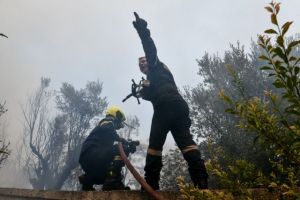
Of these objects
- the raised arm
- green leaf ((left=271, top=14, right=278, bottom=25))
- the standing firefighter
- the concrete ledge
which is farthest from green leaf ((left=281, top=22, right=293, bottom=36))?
the raised arm

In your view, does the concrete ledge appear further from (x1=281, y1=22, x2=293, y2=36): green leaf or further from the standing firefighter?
(x1=281, y1=22, x2=293, y2=36): green leaf

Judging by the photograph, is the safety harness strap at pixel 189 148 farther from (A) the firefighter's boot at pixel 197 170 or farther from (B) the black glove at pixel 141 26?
(B) the black glove at pixel 141 26

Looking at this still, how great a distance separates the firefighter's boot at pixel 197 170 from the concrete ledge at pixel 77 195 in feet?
1.51

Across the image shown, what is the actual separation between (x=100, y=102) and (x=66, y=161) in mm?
7070

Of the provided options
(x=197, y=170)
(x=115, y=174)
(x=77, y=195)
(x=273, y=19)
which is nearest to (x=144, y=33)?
(x=197, y=170)

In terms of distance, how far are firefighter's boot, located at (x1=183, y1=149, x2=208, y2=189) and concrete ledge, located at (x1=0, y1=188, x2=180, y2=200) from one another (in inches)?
18.1

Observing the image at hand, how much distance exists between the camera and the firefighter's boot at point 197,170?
300 cm

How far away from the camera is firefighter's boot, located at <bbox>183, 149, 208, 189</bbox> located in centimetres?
300

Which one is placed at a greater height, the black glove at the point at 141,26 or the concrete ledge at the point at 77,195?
the black glove at the point at 141,26

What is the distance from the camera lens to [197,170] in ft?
9.95

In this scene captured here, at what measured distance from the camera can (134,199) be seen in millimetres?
2928

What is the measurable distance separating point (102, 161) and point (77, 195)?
0.82 meters

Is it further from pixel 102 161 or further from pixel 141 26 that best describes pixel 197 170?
pixel 141 26

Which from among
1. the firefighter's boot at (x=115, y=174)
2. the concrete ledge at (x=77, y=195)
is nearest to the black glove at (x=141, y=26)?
the firefighter's boot at (x=115, y=174)
